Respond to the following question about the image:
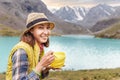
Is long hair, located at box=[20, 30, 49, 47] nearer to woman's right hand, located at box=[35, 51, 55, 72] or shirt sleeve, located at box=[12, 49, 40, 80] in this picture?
shirt sleeve, located at box=[12, 49, 40, 80]

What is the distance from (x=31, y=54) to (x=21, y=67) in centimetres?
31

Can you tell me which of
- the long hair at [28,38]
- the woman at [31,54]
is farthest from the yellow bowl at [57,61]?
the long hair at [28,38]

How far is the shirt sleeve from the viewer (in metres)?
4.76

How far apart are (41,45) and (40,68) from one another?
660mm

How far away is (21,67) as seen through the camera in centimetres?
484

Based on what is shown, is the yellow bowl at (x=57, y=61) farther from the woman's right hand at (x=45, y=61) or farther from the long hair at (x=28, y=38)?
the long hair at (x=28, y=38)

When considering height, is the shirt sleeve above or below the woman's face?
below

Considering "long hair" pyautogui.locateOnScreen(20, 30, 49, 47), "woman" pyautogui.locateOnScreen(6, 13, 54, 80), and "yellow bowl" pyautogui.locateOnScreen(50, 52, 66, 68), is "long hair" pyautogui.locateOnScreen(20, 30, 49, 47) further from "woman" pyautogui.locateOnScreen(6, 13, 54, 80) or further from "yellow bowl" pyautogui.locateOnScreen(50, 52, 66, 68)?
"yellow bowl" pyautogui.locateOnScreen(50, 52, 66, 68)

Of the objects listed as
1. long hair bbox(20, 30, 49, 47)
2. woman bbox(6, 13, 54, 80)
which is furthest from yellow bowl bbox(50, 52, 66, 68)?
long hair bbox(20, 30, 49, 47)

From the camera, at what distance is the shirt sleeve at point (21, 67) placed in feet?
15.6

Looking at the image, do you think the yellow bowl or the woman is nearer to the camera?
the woman

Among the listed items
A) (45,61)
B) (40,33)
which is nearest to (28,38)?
(40,33)

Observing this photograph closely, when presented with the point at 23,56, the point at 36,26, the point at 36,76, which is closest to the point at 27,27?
the point at 36,26

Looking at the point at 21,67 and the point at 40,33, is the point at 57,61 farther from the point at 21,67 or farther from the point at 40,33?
the point at 21,67
